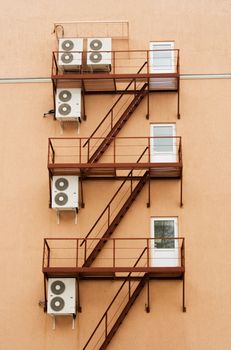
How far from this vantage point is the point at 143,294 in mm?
24406

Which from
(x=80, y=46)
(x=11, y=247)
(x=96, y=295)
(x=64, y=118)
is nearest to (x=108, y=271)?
(x=96, y=295)

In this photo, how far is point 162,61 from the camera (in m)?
27.2

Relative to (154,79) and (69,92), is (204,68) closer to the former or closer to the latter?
(154,79)

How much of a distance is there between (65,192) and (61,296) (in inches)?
133

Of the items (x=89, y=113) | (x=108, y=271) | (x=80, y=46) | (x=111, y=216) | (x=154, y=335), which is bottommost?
(x=154, y=335)

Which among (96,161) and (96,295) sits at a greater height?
(96,161)

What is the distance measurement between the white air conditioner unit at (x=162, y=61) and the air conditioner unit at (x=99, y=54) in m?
1.56

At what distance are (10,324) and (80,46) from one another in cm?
969

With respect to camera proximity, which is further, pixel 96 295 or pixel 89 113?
pixel 89 113

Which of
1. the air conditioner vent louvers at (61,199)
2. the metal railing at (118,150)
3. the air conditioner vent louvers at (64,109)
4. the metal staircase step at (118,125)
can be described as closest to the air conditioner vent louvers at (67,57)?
the air conditioner vent louvers at (64,109)

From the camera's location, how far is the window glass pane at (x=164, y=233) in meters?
25.0

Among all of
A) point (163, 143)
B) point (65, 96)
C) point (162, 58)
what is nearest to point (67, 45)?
point (65, 96)

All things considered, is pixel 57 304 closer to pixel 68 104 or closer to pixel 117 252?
pixel 117 252

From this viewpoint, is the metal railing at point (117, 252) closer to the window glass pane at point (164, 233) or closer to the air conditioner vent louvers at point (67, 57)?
the window glass pane at point (164, 233)
